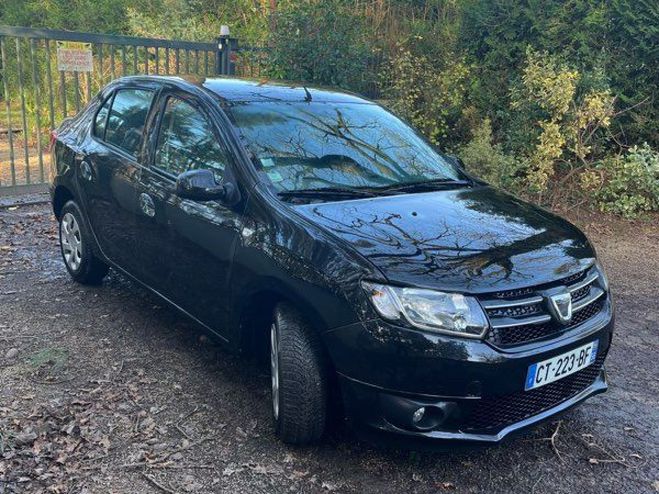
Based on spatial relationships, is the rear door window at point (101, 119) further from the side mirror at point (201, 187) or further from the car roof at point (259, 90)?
the side mirror at point (201, 187)

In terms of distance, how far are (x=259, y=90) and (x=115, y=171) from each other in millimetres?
1158

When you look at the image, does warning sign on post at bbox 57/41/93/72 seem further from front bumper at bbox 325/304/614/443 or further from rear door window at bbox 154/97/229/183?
front bumper at bbox 325/304/614/443

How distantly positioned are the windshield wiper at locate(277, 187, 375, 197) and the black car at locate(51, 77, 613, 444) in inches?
0.5

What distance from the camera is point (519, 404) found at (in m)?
2.88

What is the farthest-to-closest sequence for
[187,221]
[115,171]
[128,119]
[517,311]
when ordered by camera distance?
1. [128,119]
2. [115,171]
3. [187,221]
4. [517,311]

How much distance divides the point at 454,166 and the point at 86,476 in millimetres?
2894

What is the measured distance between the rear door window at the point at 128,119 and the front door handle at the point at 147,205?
1.25 feet

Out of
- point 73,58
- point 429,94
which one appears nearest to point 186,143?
point 73,58

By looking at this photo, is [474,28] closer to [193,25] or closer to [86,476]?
[193,25]

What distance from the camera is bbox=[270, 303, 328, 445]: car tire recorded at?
2.96 m

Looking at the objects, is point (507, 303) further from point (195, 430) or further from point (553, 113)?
point (553, 113)

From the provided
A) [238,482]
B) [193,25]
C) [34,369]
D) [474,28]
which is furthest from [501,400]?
[193,25]


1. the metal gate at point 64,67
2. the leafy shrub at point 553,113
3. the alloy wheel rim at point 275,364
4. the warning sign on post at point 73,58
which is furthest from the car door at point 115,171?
the leafy shrub at point 553,113

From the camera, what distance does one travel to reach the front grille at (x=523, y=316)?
2752mm
